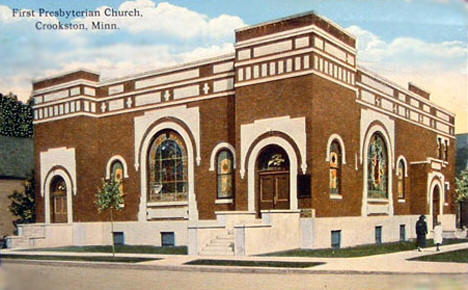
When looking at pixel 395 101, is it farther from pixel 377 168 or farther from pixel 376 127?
pixel 377 168

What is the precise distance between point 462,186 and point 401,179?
26.7 feet

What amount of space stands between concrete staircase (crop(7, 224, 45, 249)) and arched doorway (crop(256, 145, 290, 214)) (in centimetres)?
1137

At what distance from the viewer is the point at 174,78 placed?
25688 mm

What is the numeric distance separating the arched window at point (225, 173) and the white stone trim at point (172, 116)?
109 centimetres

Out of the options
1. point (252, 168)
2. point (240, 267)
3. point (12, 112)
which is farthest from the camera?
point (12, 112)

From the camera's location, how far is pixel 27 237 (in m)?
27.4

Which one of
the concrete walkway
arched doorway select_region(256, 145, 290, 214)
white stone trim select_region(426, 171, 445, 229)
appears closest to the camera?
the concrete walkway

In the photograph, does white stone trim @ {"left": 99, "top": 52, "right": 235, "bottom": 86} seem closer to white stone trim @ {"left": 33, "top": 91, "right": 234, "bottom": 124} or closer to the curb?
white stone trim @ {"left": 33, "top": 91, "right": 234, "bottom": 124}

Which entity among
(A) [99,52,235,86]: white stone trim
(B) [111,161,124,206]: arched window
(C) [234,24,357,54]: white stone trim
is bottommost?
(B) [111,161,124,206]: arched window

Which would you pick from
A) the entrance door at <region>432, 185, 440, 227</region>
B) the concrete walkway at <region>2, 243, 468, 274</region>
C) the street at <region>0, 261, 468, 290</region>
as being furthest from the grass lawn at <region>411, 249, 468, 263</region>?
the entrance door at <region>432, 185, 440, 227</region>

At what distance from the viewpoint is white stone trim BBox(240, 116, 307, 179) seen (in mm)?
21047

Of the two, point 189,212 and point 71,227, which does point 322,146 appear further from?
point 71,227

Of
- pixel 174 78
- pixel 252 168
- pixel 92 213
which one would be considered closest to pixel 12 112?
pixel 92 213

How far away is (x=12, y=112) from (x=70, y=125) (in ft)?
8.65
